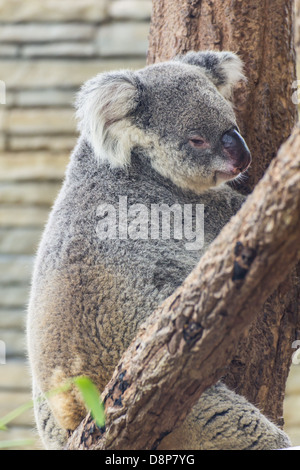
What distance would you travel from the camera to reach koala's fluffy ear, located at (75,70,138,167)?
2312 millimetres

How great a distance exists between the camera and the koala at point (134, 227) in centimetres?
211

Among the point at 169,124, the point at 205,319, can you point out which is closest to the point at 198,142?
the point at 169,124

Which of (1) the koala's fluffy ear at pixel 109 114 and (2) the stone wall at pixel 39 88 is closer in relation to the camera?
(1) the koala's fluffy ear at pixel 109 114

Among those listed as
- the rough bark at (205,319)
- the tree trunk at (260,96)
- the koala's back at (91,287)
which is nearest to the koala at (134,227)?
the koala's back at (91,287)

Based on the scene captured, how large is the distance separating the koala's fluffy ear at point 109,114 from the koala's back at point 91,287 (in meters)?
0.10

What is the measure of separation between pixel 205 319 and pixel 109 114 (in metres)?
1.22

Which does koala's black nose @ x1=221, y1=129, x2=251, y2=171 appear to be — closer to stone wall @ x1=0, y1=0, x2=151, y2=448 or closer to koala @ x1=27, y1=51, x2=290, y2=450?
koala @ x1=27, y1=51, x2=290, y2=450

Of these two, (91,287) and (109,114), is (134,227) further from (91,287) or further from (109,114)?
(109,114)

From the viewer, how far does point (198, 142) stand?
2379mm

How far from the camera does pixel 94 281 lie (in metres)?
2.14

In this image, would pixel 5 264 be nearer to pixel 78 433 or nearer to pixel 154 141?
pixel 154 141

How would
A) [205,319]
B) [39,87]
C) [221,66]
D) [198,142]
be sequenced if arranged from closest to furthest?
[205,319] < [198,142] < [221,66] < [39,87]

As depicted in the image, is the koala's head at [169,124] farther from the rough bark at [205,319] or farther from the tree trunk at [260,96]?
the rough bark at [205,319]

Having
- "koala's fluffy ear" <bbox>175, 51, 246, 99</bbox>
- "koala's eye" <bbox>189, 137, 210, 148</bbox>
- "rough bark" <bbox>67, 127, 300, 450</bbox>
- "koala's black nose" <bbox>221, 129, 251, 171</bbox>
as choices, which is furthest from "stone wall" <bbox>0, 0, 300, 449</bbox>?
"rough bark" <bbox>67, 127, 300, 450</bbox>
